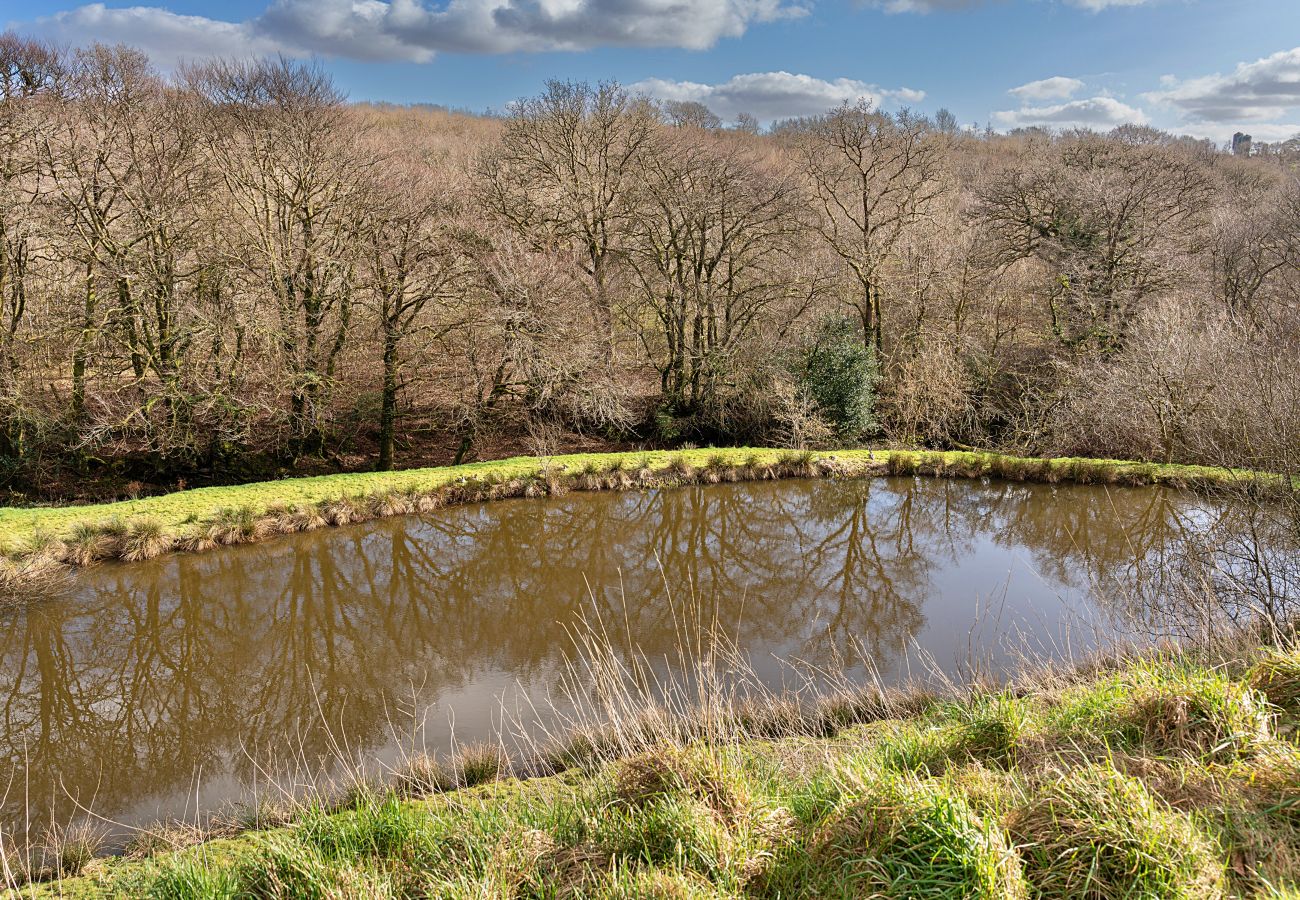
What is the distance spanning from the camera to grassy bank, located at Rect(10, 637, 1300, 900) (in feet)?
9.18

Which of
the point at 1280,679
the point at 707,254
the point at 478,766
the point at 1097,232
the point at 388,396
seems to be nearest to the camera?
the point at 1280,679

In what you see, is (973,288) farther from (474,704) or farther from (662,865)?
(662,865)

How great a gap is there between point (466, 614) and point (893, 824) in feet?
22.8

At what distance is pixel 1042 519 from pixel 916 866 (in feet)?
36.2

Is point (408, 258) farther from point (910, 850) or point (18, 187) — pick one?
point (910, 850)

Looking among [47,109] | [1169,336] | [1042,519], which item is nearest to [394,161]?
[47,109]

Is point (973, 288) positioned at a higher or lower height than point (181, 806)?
higher

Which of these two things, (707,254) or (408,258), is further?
(707,254)

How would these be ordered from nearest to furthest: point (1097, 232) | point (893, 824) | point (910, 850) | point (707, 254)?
point (910, 850) < point (893, 824) < point (1097, 232) < point (707, 254)

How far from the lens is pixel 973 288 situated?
18969 mm

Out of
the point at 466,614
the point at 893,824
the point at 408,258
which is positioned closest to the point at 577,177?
the point at 408,258

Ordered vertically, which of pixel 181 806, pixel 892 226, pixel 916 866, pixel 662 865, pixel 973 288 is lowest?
pixel 181 806

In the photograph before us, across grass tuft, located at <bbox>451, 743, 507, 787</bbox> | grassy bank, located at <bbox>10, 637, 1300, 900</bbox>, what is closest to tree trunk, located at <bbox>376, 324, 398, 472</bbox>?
grass tuft, located at <bbox>451, 743, 507, 787</bbox>

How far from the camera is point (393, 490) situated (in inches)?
500
